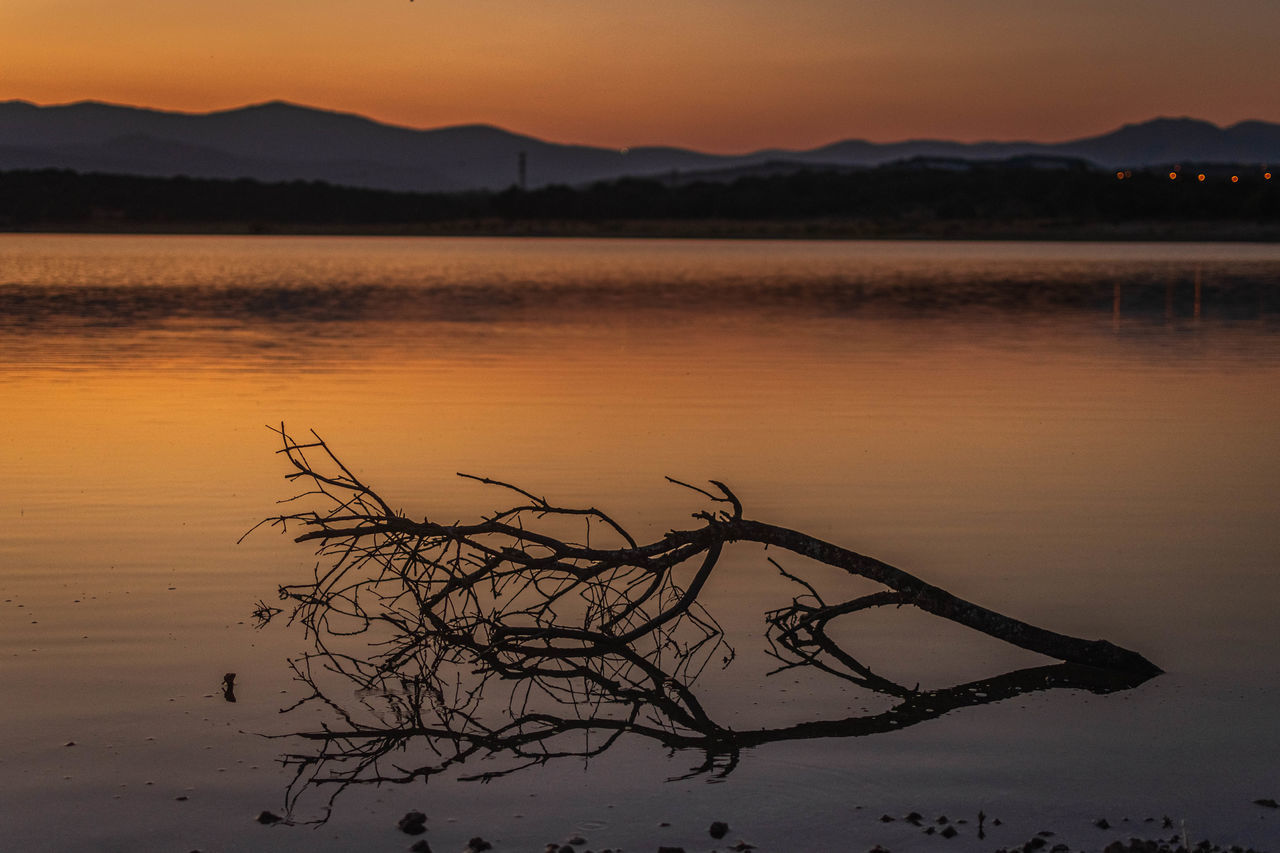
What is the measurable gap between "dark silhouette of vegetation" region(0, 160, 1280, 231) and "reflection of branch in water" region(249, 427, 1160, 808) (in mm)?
116726

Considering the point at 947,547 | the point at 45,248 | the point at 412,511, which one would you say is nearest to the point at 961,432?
the point at 947,547

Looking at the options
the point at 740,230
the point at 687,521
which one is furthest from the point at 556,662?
the point at 740,230

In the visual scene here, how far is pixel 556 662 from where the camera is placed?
805 centimetres

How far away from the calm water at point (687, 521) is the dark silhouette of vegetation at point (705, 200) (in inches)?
4004

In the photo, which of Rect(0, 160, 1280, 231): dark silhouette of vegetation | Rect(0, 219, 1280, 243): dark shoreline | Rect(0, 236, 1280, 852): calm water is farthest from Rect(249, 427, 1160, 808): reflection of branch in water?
Rect(0, 160, 1280, 231): dark silhouette of vegetation

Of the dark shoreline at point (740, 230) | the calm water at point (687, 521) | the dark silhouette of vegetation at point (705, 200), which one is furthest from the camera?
the dark silhouette of vegetation at point (705, 200)

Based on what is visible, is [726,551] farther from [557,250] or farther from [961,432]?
[557,250]

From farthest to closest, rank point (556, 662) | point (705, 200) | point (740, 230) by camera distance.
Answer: point (705, 200)
point (740, 230)
point (556, 662)

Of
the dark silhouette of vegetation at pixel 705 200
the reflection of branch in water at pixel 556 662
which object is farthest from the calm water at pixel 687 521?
the dark silhouette of vegetation at pixel 705 200

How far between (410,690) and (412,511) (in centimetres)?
408

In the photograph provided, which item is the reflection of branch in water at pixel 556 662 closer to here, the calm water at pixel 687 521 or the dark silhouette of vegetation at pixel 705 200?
the calm water at pixel 687 521

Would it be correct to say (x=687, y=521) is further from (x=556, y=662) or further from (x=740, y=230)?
(x=740, y=230)

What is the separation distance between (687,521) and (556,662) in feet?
10.8

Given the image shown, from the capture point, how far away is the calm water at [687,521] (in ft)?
20.4
